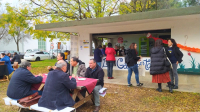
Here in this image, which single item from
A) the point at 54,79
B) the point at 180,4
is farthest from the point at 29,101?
the point at 180,4

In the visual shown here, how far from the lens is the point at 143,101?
482cm

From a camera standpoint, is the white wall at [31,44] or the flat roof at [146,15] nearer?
the flat roof at [146,15]

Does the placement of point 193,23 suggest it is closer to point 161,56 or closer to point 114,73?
point 161,56

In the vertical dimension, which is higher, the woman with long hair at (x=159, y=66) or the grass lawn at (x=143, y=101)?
the woman with long hair at (x=159, y=66)

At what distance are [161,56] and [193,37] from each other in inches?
83.7

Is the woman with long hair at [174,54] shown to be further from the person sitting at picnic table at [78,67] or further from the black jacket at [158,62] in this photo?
the person sitting at picnic table at [78,67]

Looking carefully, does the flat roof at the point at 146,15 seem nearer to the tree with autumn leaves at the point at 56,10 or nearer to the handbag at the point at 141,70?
the handbag at the point at 141,70

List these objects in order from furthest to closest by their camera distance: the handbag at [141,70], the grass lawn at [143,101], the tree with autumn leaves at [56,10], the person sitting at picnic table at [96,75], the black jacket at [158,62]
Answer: the tree with autumn leaves at [56,10] → the handbag at [141,70] → the black jacket at [158,62] → the grass lawn at [143,101] → the person sitting at picnic table at [96,75]

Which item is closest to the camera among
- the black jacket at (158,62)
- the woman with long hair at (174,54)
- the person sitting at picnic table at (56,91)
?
the person sitting at picnic table at (56,91)

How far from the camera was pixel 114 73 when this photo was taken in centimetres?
825

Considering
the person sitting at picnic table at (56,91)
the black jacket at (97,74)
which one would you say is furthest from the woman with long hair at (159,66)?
the person sitting at picnic table at (56,91)

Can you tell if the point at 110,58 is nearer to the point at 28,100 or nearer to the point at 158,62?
the point at 158,62

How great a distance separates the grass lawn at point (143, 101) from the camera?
4266mm

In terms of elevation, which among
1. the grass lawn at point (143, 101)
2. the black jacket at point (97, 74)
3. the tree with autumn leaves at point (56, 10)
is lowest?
the grass lawn at point (143, 101)
